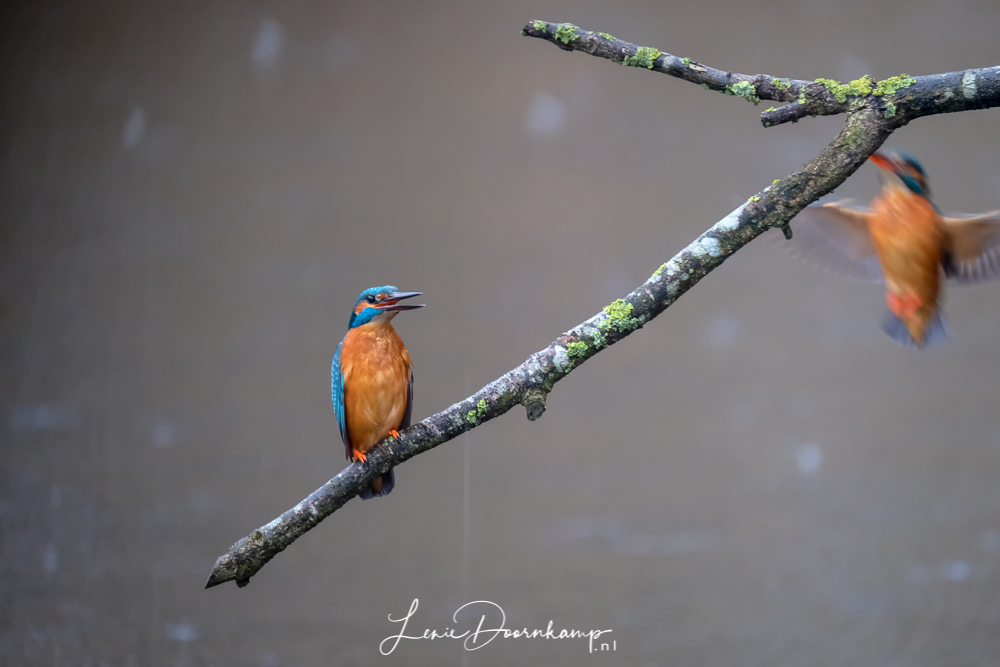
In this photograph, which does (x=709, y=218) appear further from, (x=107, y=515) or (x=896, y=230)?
(x=107, y=515)

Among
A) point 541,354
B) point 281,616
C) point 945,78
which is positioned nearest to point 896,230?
point 945,78

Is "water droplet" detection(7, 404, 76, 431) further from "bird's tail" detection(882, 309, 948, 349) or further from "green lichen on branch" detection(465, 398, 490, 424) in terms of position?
"bird's tail" detection(882, 309, 948, 349)

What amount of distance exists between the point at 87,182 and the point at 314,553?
1506mm

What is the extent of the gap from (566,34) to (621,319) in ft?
1.56

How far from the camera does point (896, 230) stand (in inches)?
59.0

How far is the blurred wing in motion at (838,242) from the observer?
1.71m

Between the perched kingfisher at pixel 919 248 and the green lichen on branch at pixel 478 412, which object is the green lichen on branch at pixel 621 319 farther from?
the perched kingfisher at pixel 919 248

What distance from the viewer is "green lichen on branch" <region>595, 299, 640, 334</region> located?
1167mm

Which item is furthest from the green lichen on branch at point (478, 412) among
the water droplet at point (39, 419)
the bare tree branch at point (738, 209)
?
the water droplet at point (39, 419)

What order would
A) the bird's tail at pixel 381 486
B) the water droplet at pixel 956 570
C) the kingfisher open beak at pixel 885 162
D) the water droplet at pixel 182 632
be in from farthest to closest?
the water droplet at pixel 956 570 → the water droplet at pixel 182 632 → the bird's tail at pixel 381 486 → the kingfisher open beak at pixel 885 162

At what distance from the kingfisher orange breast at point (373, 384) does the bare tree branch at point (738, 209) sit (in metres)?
0.23

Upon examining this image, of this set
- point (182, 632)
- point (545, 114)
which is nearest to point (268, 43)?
point (545, 114)

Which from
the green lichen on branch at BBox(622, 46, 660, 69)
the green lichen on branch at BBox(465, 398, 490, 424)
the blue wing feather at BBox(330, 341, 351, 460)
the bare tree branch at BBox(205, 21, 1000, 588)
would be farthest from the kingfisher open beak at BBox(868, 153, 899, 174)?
the blue wing feather at BBox(330, 341, 351, 460)

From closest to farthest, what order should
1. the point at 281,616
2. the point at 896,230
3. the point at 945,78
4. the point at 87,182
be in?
the point at 945,78
the point at 896,230
the point at 281,616
the point at 87,182
